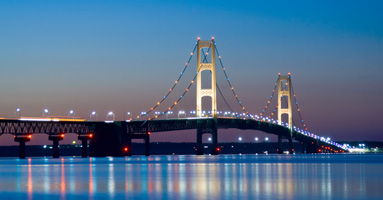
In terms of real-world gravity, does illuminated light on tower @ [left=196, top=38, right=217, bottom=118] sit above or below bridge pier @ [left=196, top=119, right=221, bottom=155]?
above

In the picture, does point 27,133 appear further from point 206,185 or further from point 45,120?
point 206,185

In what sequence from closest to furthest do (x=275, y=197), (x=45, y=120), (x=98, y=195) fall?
(x=275, y=197) → (x=98, y=195) → (x=45, y=120)

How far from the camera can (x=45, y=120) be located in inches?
5212

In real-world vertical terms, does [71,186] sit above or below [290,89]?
below

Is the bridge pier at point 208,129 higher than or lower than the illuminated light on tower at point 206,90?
lower

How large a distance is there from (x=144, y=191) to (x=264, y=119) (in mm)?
122154

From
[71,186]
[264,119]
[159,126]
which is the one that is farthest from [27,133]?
[71,186]

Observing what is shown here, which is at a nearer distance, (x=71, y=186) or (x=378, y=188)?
(x=378, y=188)

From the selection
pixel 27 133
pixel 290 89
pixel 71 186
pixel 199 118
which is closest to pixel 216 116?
pixel 199 118

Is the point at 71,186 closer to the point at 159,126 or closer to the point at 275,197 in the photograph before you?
the point at 275,197

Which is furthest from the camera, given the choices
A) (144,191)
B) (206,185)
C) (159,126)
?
(159,126)

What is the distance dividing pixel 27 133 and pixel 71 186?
9677cm

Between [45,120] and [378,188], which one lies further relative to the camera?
[45,120]

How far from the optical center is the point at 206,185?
3891cm
